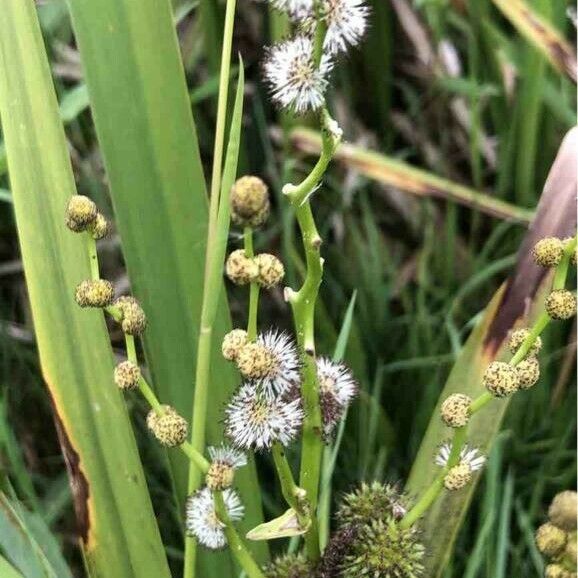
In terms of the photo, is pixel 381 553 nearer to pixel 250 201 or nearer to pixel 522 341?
pixel 522 341

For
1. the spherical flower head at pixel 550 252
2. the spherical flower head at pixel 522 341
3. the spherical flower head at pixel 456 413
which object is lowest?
the spherical flower head at pixel 456 413

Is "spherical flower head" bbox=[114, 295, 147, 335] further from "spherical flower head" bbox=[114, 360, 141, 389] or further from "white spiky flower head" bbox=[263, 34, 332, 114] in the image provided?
"white spiky flower head" bbox=[263, 34, 332, 114]

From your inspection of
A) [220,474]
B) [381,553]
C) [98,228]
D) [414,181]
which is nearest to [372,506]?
[381,553]

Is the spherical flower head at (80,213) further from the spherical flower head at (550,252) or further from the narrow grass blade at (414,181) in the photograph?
the narrow grass blade at (414,181)

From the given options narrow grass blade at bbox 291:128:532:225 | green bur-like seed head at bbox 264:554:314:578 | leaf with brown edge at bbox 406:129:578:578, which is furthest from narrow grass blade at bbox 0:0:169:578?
narrow grass blade at bbox 291:128:532:225

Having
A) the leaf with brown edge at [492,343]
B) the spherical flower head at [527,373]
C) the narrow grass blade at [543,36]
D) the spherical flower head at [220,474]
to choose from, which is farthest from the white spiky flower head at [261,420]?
the narrow grass blade at [543,36]
